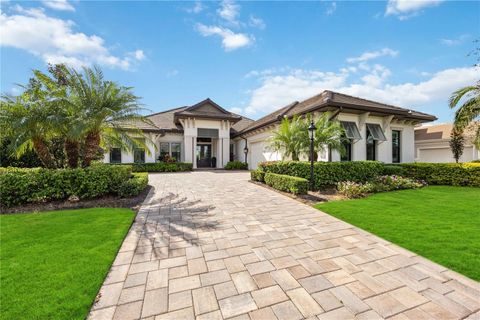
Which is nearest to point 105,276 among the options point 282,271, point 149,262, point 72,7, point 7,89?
point 149,262

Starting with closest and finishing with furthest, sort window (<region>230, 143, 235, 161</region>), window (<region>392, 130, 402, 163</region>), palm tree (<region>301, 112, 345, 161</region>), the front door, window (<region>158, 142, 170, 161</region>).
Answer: palm tree (<region>301, 112, 345, 161</region>) < window (<region>392, 130, 402, 163</region>) < window (<region>158, 142, 170, 161</region>) < the front door < window (<region>230, 143, 235, 161</region>)

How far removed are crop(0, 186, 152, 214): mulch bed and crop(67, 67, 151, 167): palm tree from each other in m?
1.86

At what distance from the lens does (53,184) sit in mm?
7004

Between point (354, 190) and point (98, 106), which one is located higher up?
point (98, 106)

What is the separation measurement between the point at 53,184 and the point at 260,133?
49.8 ft

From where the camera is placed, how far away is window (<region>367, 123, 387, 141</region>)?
13.4 m

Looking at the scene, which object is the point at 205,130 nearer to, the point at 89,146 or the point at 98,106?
the point at 89,146

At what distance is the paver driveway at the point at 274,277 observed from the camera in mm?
2350

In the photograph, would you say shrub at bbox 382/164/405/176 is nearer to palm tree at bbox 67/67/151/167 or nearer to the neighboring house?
the neighboring house

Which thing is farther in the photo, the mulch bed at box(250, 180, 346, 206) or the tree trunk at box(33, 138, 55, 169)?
the tree trunk at box(33, 138, 55, 169)

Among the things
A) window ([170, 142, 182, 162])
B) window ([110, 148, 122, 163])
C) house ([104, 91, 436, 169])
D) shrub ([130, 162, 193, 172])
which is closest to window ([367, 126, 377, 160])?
house ([104, 91, 436, 169])

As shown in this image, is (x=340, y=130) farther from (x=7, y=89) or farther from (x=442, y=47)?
(x=7, y=89)

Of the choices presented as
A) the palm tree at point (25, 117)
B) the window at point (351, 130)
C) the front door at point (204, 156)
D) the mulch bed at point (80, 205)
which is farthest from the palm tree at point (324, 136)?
the front door at point (204, 156)

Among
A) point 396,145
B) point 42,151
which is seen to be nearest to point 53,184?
point 42,151
